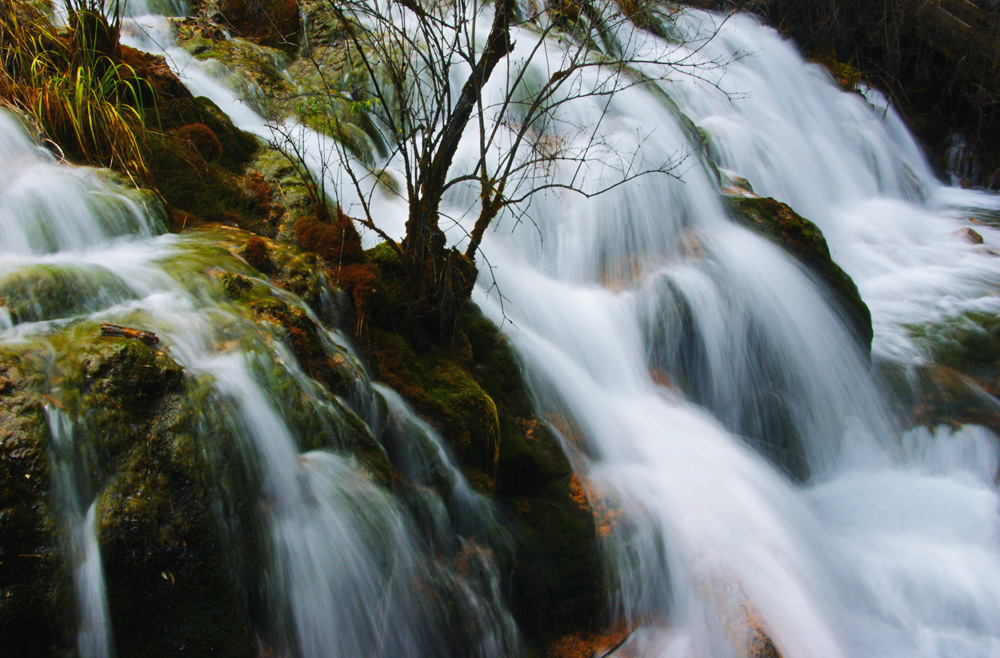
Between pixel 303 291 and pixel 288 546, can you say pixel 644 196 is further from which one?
pixel 288 546

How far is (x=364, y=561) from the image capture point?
2580mm

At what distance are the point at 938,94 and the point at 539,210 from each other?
1118 centimetres

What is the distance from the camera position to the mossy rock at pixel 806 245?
6.07m

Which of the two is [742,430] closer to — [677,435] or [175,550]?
[677,435]

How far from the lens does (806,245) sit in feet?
20.8

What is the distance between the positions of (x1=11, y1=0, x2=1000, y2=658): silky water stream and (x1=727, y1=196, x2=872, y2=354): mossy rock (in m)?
0.13

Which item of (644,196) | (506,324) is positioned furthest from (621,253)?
(506,324)

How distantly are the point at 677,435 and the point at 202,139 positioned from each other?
372 centimetres

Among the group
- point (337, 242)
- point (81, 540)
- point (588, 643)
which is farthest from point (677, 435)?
point (81, 540)

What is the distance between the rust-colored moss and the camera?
169 inches

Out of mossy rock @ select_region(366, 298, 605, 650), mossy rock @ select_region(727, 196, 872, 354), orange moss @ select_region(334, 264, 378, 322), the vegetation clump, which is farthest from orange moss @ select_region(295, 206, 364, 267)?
mossy rock @ select_region(727, 196, 872, 354)

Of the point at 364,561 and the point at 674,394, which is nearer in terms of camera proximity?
the point at 364,561

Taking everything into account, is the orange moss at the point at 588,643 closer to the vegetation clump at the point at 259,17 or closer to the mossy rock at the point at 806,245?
the mossy rock at the point at 806,245

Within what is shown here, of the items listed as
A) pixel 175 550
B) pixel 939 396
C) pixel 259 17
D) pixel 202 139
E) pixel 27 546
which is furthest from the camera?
pixel 259 17
